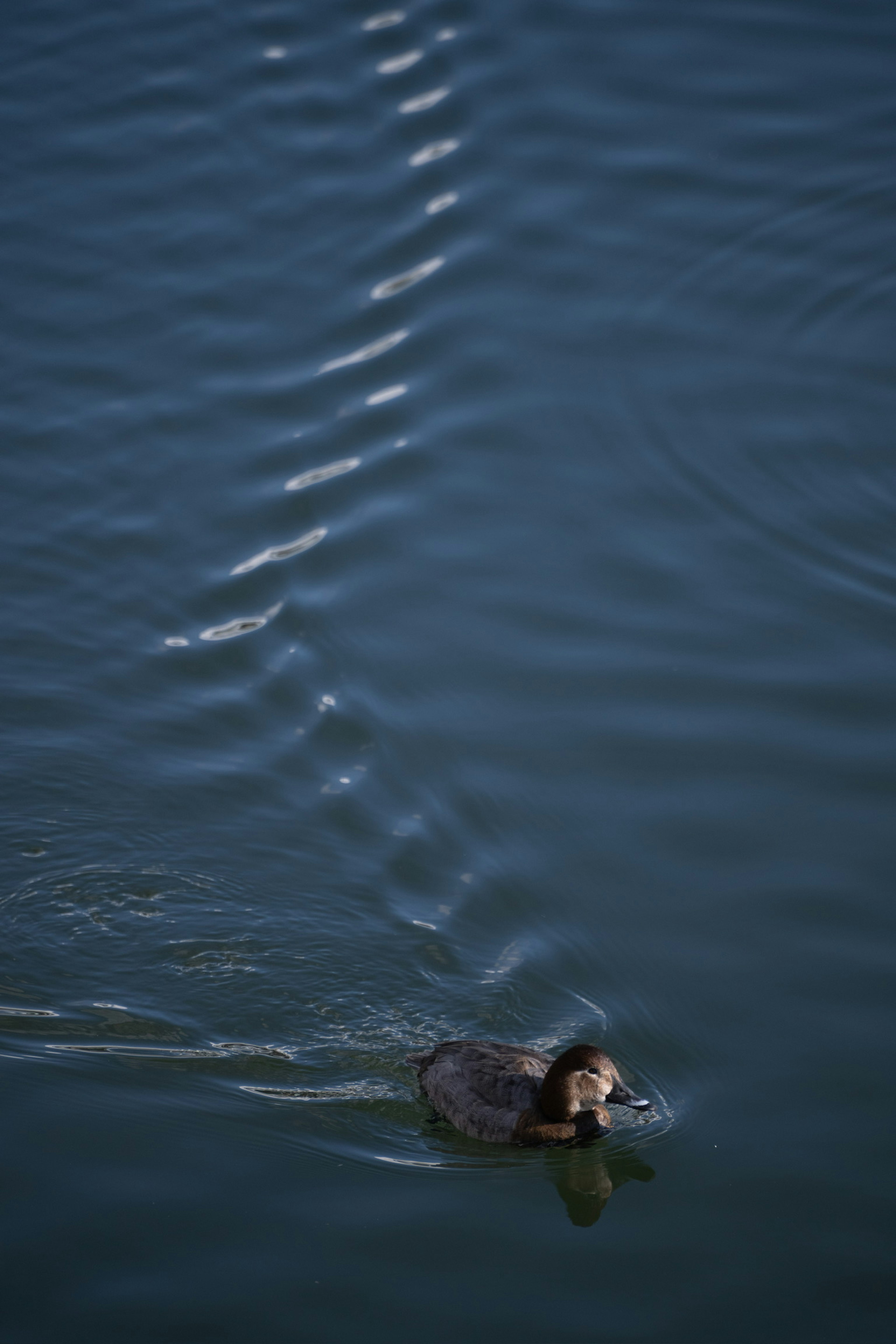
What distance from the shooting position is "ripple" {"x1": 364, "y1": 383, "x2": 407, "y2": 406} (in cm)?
1168

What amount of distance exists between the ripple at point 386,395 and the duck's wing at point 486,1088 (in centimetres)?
680

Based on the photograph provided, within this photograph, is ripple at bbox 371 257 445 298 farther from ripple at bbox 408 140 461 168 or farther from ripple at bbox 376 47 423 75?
ripple at bbox 376 47 423 75

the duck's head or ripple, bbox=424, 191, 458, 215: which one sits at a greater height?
ripple, bbox=424, 191, 458, 215

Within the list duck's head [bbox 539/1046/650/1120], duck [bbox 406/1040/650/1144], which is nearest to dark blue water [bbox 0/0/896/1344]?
duck [bbox 406/1040/650/1144]

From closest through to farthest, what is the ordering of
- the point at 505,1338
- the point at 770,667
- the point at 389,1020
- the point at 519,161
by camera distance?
1. the point at 505,1338
2. the point at 389,1020
3. the point at 770,667
4. the point at 519,161

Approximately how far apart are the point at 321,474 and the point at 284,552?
39.9 inches

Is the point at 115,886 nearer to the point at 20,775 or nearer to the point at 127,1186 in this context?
the point at 20,775

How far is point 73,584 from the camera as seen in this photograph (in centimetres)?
999

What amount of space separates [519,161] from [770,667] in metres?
7.70

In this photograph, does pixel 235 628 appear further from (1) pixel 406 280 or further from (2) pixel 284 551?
(1) pixel 406 280

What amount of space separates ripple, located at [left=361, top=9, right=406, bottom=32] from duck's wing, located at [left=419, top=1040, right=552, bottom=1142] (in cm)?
1346

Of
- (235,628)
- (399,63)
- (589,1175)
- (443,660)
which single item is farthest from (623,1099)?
(399,63)

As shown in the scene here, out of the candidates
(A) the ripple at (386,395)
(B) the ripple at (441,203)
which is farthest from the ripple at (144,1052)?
(B) the ripple at (441,203)

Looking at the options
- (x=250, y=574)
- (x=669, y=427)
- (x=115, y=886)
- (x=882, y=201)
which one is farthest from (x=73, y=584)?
(x=882, y=201)
